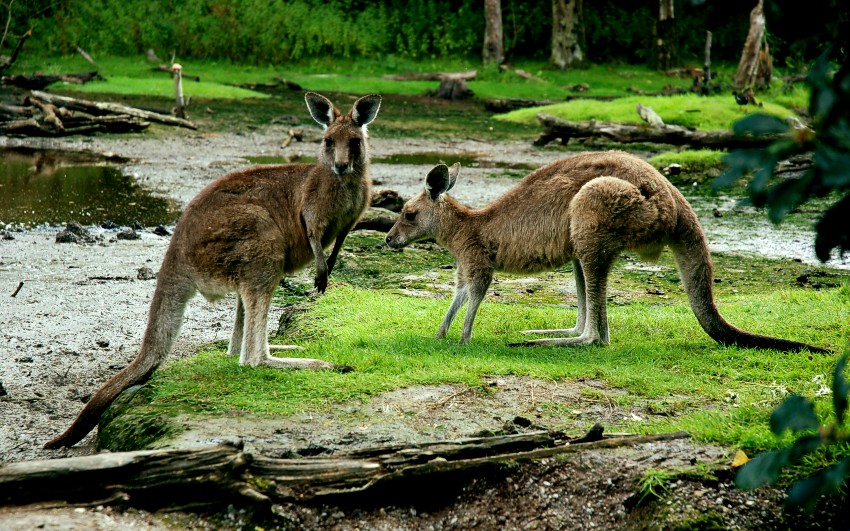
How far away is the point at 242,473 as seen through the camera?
3.52 m

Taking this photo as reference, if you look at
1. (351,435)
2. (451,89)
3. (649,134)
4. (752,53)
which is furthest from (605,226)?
(451,89)

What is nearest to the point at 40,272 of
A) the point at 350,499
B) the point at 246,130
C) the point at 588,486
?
the point at 350,499

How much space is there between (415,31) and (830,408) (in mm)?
26860

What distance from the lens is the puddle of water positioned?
1048 centimetres

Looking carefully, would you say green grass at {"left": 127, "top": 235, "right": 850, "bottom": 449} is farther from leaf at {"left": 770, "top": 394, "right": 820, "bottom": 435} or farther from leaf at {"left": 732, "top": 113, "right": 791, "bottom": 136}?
leaf at {"left": 732, "top": 113, "right": 791, "bottom": 136}

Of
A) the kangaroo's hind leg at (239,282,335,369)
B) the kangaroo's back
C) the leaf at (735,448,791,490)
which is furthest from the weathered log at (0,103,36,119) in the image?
the leaf at (735,448,791,490)

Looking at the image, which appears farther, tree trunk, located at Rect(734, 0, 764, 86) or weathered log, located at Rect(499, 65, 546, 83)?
weathered log, located at Rect(499, 65, 546, 83)

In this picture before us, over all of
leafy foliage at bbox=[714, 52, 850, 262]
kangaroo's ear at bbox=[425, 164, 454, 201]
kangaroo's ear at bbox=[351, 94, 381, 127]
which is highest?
leafy foliage at bbox=[714, 52, 850, 262]

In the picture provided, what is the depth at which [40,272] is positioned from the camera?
8023mm

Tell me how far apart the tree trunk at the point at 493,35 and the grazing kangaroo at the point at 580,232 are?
21.3 m

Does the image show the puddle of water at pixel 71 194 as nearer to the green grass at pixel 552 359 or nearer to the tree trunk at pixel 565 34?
the green grass at pixel 552 359

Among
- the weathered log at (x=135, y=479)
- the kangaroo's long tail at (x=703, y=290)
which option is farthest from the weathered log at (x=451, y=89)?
the weathered log at (x=135, y=479)

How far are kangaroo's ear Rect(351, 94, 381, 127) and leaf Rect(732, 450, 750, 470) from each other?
2926 millimetres

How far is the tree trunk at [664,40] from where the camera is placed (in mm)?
27406
